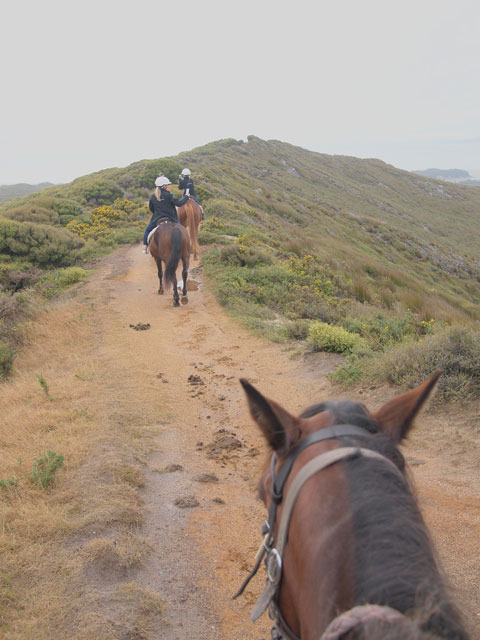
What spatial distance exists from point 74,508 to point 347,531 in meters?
3.28

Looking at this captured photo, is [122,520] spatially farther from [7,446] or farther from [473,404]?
[473,404]

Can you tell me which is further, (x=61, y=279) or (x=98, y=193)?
(x=98, y=193)

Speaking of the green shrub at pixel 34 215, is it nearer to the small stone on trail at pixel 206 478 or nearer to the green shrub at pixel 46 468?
the green shrub at pixel 46 468

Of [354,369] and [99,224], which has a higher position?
[99,224]

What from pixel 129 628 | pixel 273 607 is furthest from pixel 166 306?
pixel 273 607

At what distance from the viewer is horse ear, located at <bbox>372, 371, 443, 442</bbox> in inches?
60.0

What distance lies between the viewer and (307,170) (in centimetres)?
5759

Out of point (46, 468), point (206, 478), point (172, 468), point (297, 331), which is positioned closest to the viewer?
point (46, 468)

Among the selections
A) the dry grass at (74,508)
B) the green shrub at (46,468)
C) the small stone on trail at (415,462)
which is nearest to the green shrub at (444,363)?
the small stone on trail at (415,462)

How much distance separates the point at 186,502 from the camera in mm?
4199

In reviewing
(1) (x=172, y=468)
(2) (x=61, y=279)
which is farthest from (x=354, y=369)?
(2) (x=61, y=279)

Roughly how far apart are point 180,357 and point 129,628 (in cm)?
538

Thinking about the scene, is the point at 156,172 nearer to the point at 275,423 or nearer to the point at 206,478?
the point at 206,478

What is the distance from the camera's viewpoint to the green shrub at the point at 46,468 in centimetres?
399
